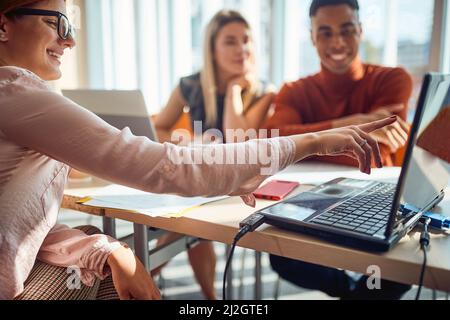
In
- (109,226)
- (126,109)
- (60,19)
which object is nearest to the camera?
(60,19)

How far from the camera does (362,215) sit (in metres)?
0.68

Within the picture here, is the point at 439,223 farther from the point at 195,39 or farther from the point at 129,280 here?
the point at 195,39

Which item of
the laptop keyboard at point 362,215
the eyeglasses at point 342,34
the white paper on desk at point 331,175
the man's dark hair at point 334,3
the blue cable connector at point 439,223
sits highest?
the man's dark hair at point 334,3

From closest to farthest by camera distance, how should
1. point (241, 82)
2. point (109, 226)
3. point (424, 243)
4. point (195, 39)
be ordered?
point (424, 243) < point (109, 226) < point (241, 82) < point (195, 39)

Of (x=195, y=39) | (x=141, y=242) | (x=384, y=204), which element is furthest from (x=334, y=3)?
(x=195, y=39)

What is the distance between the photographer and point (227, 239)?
726 mm

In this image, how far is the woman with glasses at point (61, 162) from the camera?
1.98ft

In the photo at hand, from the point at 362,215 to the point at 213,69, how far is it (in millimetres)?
1558

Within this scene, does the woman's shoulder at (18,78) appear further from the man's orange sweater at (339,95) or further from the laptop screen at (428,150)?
the man's orange sweater at (339,95)

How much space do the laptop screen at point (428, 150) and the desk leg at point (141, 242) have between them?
58 cm

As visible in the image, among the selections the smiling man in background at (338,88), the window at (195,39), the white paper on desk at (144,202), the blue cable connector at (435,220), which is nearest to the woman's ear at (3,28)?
the white paper on desk at (144,202)

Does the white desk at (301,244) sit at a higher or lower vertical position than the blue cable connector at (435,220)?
lower

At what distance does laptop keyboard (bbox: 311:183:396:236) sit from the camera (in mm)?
631
